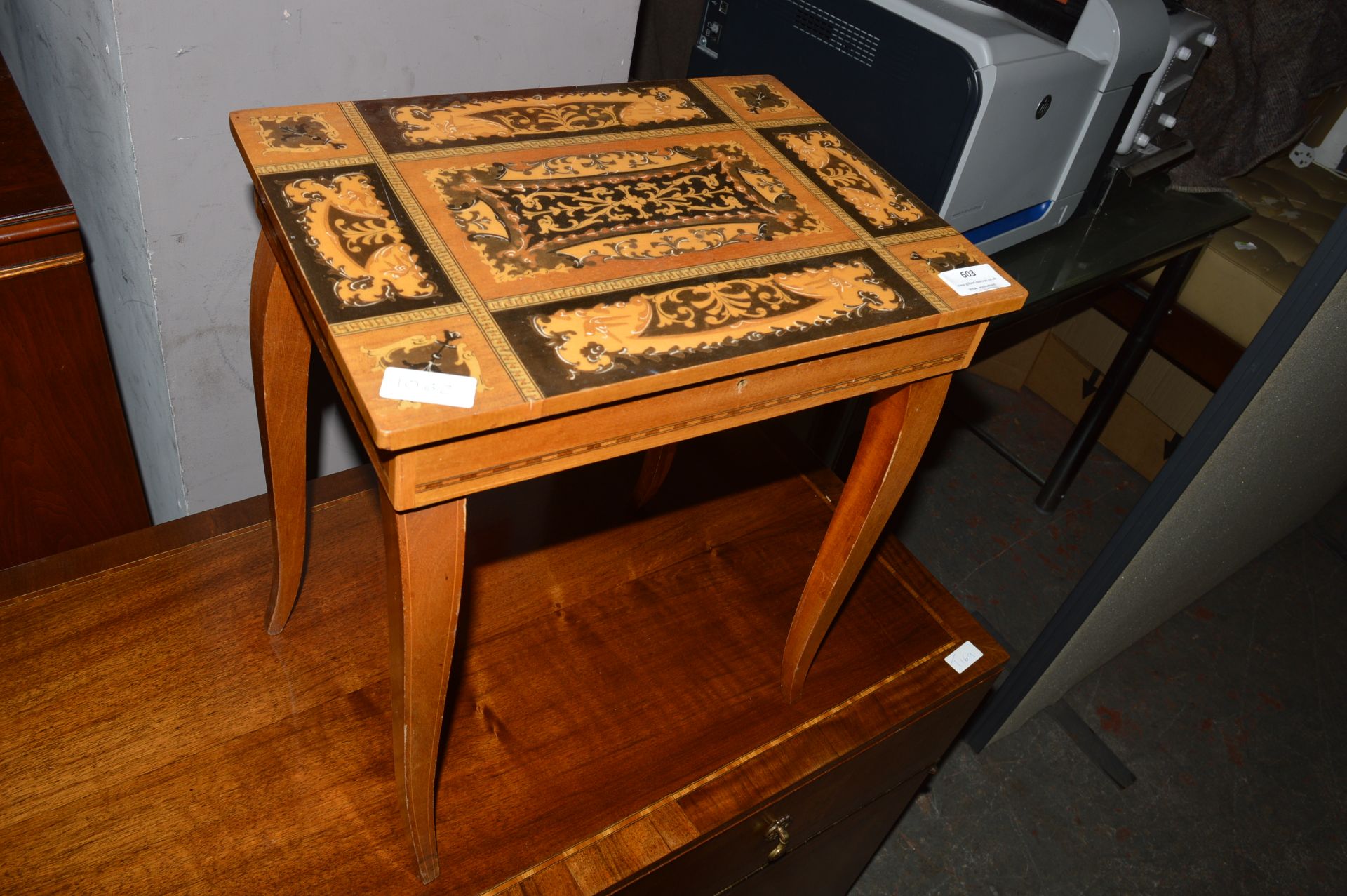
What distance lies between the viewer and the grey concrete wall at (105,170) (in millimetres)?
947

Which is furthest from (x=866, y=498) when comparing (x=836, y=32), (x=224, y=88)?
(x=224, y=88)

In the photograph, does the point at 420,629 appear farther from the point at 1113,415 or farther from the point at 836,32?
the point at 1113,415

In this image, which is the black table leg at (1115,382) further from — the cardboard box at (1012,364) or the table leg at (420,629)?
the table leg at (420,629)

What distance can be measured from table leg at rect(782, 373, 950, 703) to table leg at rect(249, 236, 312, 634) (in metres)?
0.50

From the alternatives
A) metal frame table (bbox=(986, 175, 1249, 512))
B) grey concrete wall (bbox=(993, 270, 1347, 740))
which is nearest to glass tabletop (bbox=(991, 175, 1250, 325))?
metal frame table (bbox=(986, 175, 1249, 512))

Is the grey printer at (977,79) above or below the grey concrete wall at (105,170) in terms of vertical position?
above

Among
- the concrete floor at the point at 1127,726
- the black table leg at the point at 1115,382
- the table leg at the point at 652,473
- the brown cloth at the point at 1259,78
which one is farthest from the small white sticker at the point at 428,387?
the brown cloth at the point at 1259,78

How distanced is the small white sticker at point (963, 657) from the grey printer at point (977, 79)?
52 cm

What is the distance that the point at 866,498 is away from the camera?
0.91 meters

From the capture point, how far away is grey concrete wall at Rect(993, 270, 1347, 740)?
1187 millimetres

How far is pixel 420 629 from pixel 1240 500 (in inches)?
52.2

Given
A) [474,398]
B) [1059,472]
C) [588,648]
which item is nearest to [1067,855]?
[1059,472]

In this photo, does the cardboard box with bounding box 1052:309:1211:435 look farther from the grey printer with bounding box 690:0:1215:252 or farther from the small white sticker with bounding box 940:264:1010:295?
the small white sticker with bounding box 940:264:1010:295

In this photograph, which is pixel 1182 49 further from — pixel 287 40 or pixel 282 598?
pixel 282 598
